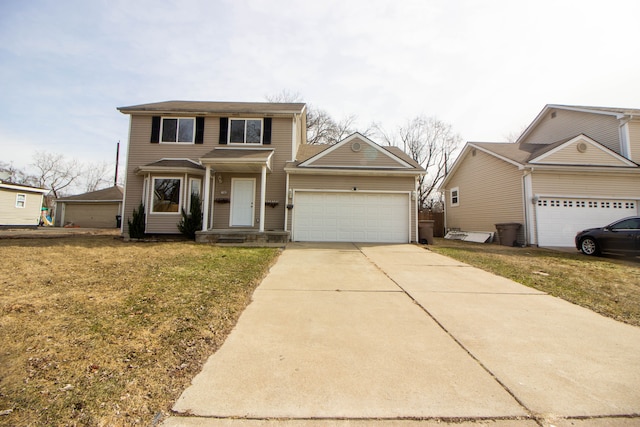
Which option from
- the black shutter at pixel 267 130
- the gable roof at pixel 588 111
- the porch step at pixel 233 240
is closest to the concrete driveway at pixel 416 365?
the porch step at pixel 233 240

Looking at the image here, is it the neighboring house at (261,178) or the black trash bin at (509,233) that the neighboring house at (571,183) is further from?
the neighboring house at (261,178)

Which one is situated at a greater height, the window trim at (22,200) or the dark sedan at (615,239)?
the window trim at (22,200)

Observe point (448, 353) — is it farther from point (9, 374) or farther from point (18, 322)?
point (18, 322)

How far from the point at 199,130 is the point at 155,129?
1862 millimetres

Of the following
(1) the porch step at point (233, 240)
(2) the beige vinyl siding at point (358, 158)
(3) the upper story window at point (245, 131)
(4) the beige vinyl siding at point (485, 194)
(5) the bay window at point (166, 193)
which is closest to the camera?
(1) the porch step at point (233, 240)

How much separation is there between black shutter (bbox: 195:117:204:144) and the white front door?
7.73ft

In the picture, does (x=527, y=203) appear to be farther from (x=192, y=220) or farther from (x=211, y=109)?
(x=211, y=109)

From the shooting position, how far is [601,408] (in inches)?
71.3

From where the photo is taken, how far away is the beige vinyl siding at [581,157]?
11.5 m

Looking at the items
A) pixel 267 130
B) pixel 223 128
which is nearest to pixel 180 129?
pixel 223 128

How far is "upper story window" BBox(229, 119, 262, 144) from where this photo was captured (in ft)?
40.1

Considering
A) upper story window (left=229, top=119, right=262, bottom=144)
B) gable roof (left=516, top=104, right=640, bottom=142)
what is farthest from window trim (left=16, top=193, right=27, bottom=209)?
gable roof (left=516, top=104, right=640, bottom=142)

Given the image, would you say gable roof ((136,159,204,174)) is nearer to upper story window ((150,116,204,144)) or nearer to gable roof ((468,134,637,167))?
upper story window ((150,116,204,144))

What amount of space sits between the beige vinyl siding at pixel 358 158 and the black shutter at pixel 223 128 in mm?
4203
